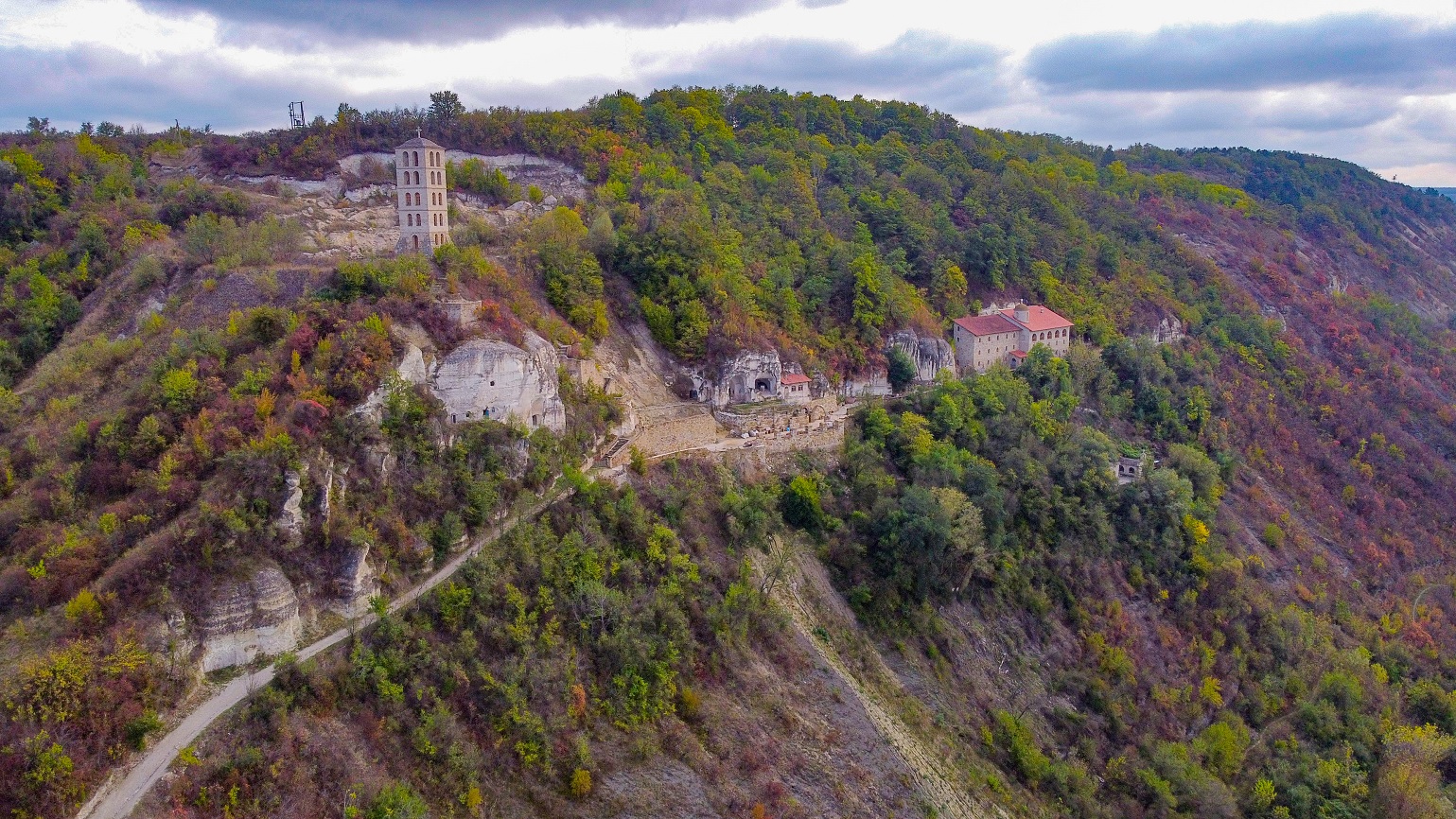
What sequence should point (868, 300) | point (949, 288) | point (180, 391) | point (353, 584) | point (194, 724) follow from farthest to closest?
1. point (949, 288)
2. point (868, 300)
3. point (180, 391)
4. point (353, 584)
5. point (194, 724)

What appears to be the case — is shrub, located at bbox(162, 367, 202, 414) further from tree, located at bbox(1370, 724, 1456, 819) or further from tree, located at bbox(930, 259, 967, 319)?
tree, located at bbox(1370, 724, 1456, 819)

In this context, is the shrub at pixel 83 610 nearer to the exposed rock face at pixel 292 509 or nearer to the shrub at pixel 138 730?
the shrub at pixel 138 730

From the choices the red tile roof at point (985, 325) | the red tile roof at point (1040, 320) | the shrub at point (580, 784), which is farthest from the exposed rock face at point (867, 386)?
the shrub at point (580, 784)

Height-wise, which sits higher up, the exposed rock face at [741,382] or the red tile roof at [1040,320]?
the red tile roof at [1040,320]

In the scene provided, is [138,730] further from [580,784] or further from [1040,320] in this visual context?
[1040,320]

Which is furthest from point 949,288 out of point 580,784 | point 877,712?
point 580,784

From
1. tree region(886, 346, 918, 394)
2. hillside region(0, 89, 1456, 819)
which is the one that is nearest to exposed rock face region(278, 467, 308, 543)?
hillside region(0, 89, 1456, 819)

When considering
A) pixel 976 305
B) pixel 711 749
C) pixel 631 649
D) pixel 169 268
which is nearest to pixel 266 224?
pixel 169 268

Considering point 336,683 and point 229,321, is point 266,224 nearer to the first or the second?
point 229,321
